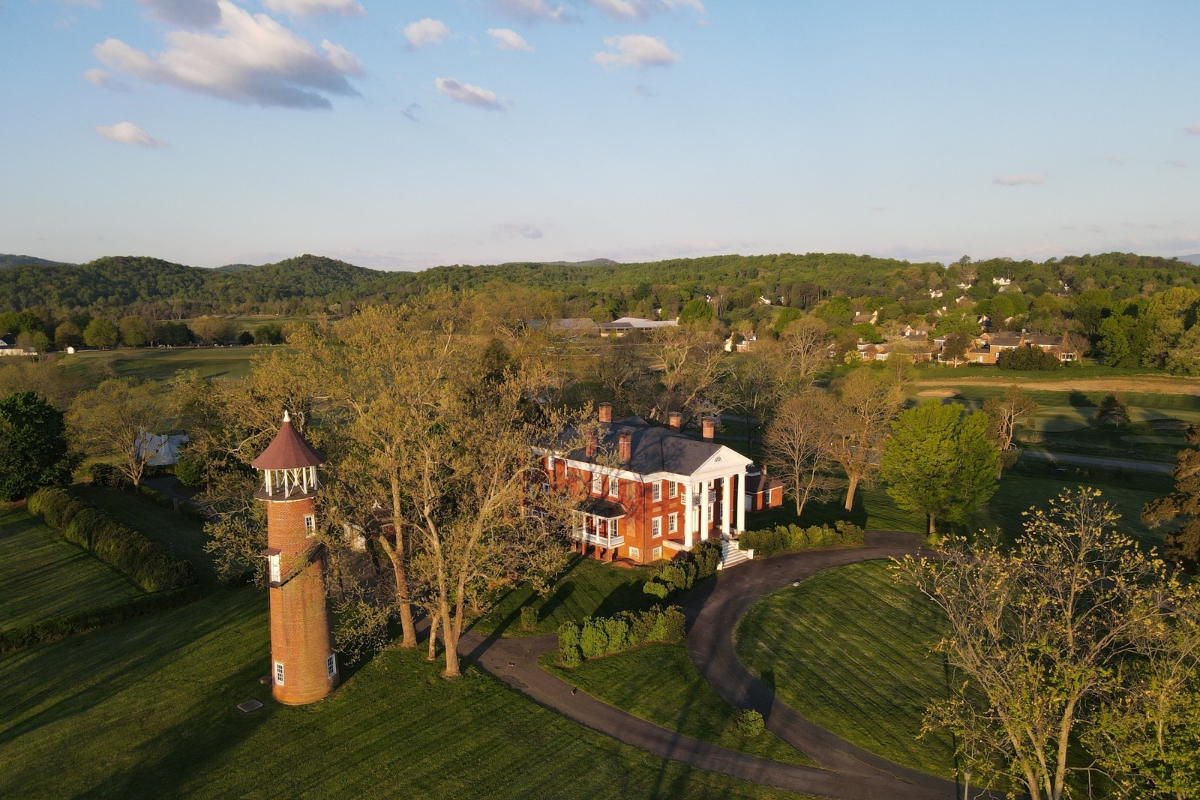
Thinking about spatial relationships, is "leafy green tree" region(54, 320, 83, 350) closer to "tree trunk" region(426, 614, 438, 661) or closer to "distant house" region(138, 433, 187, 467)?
"distant house" region(138, 433, 187, 467)

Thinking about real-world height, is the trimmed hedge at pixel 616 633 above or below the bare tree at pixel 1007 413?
below

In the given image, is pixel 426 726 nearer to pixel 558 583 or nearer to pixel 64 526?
pixel 558 583

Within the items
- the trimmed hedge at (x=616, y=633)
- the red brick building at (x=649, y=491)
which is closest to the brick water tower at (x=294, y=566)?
the trimmed hedge at (x=616, y=633)

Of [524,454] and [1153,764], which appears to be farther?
[524,454]

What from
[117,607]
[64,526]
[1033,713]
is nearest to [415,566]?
[117,607]

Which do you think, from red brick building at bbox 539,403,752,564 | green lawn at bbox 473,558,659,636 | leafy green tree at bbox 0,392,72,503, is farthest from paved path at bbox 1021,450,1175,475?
leafy green tree at bbox 0,392,72,503

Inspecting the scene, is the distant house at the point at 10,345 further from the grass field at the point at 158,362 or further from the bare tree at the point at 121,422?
the bare tree at the point at 121,422

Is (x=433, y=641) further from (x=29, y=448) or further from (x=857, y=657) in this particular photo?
(x=29, y=448)

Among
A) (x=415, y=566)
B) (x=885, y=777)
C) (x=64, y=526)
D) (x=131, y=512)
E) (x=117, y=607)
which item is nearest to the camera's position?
(x=885, y=777)
